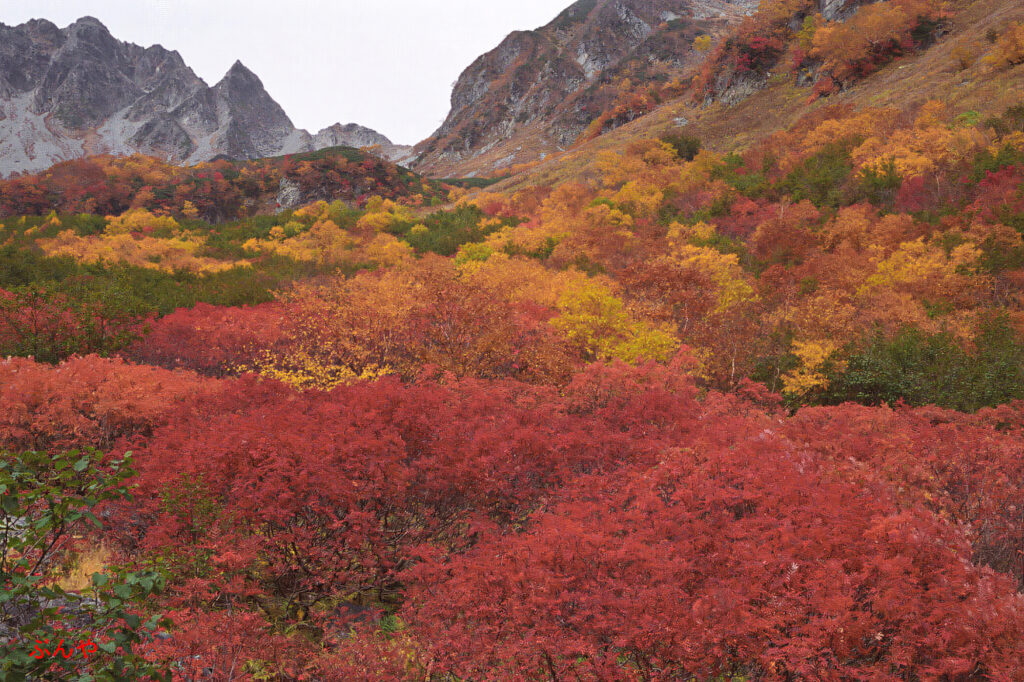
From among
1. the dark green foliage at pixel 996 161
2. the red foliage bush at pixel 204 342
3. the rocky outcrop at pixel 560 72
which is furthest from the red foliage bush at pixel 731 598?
the rocky outcrop at pixel 560 72

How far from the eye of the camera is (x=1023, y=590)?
7.46m

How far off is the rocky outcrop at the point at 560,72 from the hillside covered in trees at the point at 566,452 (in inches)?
4140

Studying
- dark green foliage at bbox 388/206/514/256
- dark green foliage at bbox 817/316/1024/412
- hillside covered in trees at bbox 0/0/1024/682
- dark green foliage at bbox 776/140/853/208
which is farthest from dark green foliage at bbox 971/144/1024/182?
dark green foliage at bbox 388/206/514/256

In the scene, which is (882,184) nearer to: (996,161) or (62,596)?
(996,161)

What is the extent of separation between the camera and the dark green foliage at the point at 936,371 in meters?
15.0

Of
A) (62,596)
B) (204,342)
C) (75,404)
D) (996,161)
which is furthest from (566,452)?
(996,161)

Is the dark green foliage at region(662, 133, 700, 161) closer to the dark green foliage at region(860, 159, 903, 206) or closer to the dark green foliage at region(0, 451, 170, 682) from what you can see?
the dark green foliage at region(860, 159, 903, 206)

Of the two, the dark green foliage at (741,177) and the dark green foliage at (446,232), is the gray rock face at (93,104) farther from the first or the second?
the dark green foliage at (741,177)

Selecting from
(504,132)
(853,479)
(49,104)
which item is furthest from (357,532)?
(49,104)

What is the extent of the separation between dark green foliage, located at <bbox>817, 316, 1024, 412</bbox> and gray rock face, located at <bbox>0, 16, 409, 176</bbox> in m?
189

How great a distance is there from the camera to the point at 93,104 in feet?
567

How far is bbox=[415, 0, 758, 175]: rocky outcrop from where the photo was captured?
133500mm

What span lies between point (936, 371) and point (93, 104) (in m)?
239

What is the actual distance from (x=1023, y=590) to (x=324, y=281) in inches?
1312
